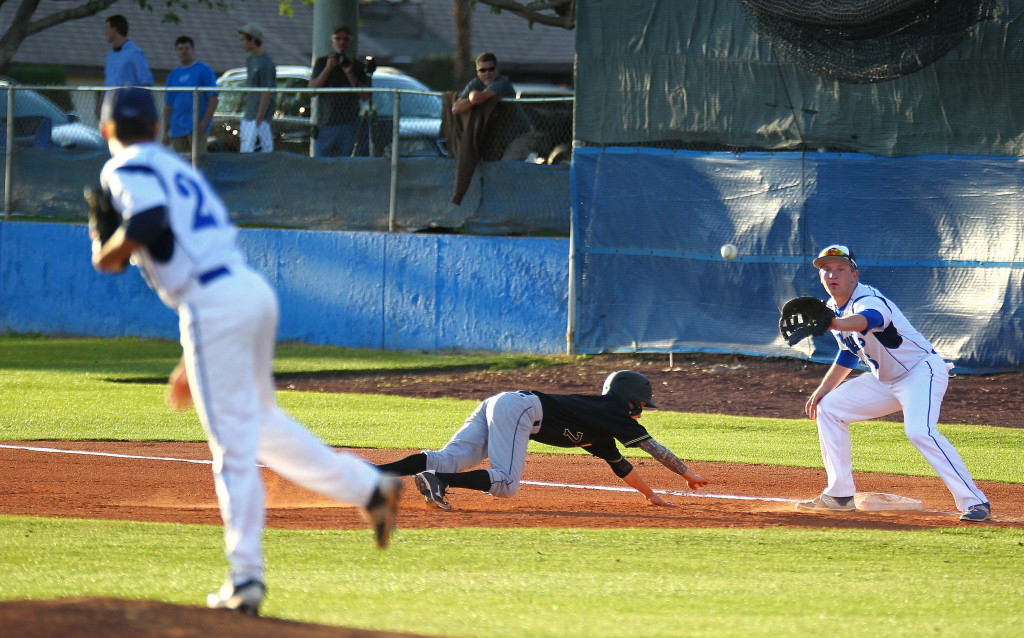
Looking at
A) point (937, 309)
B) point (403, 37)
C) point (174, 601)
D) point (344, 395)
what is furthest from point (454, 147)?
point (403, 37)

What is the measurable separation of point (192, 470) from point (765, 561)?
15.1ft

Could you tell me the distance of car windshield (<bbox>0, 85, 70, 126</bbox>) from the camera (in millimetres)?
18000

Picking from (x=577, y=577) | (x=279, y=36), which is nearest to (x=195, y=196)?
(x=577, y=577)

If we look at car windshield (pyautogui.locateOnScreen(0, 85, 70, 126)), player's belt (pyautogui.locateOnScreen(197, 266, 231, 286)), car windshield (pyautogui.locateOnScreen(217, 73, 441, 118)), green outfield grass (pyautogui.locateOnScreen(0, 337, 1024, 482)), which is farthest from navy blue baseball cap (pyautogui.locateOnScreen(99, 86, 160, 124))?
car windshield (pyautogui.locateOnScreen(0, 85, 70, 126))

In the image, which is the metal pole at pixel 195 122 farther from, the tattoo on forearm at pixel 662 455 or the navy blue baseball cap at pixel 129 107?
the navy blue baseball cap at pixel 129 107

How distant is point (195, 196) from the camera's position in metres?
4.35

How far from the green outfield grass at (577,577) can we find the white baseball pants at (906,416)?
0.37m

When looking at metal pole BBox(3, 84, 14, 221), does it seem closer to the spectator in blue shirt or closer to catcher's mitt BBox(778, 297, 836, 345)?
the spectator in blue shirt

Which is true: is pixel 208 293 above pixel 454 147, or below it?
below

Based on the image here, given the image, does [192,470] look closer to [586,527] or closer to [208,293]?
[586,527]

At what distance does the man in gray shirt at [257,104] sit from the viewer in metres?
16.3

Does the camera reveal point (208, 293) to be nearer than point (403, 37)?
Yes

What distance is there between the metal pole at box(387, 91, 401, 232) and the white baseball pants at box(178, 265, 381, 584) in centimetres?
1092

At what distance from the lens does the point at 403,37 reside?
144 feet
